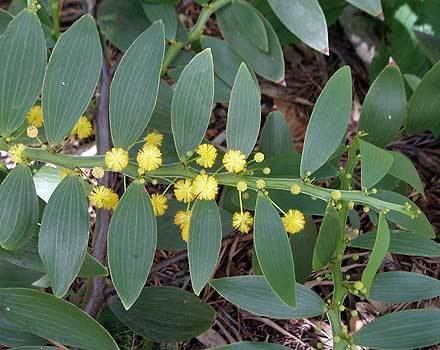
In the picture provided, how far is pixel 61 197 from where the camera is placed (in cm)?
86

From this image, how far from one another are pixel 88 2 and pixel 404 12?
0.70m

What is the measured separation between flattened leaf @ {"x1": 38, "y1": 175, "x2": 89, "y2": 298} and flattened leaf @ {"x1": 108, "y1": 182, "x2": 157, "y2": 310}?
0.15ft

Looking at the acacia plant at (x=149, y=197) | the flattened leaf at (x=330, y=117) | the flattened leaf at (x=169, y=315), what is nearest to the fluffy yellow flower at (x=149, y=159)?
the acacia plant at (x=149, y=197)

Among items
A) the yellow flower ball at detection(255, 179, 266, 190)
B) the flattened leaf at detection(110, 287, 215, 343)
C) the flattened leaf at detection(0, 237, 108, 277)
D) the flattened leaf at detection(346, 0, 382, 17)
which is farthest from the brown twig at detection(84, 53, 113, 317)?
the flattened leaf at detection(346, 0, 382, 17)

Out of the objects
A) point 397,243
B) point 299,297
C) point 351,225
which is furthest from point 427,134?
point 299,297

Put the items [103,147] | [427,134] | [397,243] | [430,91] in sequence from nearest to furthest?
[397,243], [430,91], [103,147], [427,134]

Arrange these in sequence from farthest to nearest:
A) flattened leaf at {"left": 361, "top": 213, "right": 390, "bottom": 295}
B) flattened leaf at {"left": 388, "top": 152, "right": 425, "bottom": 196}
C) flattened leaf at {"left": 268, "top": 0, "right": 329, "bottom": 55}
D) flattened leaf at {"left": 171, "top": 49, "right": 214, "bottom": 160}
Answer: flattened leaf at {"left": 268, "top": 0, "right": 329, "bottom": 55} → flattened leaf at {"left": 388, "top": 152, "right": 425, "bottom": 196} → flattened leaf at {"left": 171, "top": 49, "right": 214, "bottom": 160} → flattened leaf at {"left": 361, "top": 213, "right": 390, "bottom": 295}

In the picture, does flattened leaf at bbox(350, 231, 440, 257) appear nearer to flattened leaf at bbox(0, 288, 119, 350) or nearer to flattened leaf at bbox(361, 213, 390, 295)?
flattened leaf at bbox(361, 213, 390, 295)

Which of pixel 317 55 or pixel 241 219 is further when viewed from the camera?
pixel 317 55

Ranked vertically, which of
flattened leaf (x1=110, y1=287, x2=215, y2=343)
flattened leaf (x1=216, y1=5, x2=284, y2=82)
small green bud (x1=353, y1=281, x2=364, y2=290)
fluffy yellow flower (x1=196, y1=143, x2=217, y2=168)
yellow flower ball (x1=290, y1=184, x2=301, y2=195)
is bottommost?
flattened leaf (x1=110, y1=287, x2=215, y2=343)

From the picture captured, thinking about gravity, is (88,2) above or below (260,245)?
above

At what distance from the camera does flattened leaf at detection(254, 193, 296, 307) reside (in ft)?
2.72

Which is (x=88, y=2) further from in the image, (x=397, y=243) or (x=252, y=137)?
(x=397, y=243)

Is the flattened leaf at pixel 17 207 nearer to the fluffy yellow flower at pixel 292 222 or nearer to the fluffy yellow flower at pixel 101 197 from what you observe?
the fluffy yellow flower at pixel 101 197
